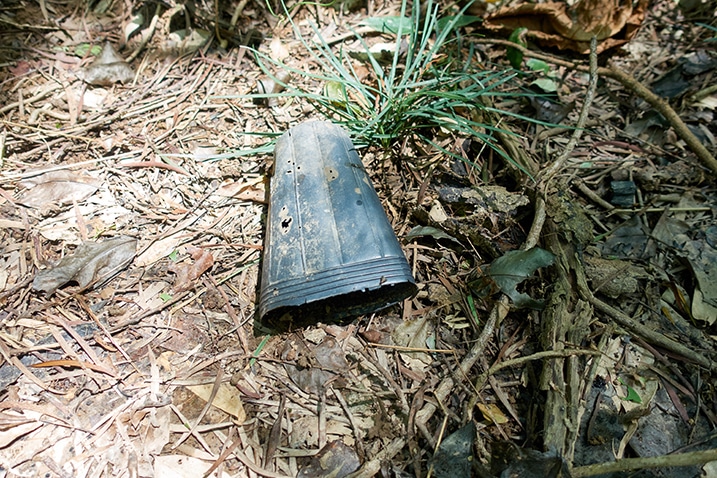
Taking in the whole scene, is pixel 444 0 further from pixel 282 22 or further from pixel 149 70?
pixel 149 70

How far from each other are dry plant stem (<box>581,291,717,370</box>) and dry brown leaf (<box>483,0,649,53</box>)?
1.30 meters

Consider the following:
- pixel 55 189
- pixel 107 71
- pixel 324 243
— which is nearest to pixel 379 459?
pixel 324 243

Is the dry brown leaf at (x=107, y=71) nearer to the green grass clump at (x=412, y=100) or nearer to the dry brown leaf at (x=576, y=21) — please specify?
the green grass clump at (x=412, y=100)

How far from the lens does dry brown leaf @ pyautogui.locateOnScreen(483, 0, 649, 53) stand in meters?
2.10

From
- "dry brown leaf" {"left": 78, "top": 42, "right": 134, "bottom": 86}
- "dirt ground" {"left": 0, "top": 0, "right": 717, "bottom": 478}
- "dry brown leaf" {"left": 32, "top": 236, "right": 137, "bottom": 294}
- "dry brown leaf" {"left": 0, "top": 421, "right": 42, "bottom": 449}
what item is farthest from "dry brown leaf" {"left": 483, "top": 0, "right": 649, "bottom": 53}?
"dry brown leaf" {"left": 0, "top": 421, "right": 42, "bottom": 449}

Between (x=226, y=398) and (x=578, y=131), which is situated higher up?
(x=578, y=131)

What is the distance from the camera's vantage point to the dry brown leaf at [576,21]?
2.10 m

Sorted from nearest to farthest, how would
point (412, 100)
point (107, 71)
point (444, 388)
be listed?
point (444, 388) < point (412, 100) < point (107, 71)

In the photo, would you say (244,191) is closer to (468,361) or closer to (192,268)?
(192,268)

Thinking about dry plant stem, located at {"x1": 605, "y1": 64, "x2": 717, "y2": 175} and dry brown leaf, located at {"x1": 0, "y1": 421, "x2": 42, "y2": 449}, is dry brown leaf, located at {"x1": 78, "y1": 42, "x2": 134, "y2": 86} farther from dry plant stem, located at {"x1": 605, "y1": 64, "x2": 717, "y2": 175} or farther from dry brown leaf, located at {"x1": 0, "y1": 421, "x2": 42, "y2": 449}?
dry plant stem, located at {"x1": 605, "y1": 64, "x2": 717, "y2": 175}

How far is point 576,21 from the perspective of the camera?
7.01 feet

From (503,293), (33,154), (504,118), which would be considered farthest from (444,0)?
(33,154)

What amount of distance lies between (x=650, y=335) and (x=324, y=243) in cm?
96

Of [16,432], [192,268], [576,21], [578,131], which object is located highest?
[576,21]
